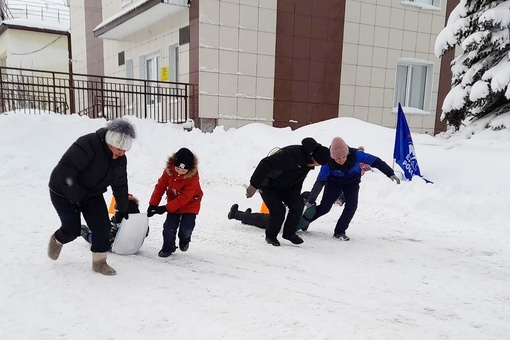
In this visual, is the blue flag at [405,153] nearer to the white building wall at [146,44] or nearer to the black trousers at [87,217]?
the black trousers at [87,217]

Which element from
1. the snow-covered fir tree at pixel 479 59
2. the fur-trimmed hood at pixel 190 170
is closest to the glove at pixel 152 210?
the fur-trimmed hood at pixel 190 170

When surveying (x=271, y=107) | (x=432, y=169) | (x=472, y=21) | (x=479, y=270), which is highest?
(x=472, y=21)

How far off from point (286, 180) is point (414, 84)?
1205cm

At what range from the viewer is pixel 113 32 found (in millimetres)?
14125

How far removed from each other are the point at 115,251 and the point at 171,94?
27.7 ft

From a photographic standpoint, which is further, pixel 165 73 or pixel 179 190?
pixel 165 73

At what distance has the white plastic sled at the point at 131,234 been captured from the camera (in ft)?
12.2

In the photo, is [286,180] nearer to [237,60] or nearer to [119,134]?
[119,134]

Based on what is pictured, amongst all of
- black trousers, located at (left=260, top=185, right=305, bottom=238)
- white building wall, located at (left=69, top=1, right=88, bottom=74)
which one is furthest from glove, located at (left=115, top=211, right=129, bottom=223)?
white building wall, located at (left=69, top=1, right=88, bottom=74)

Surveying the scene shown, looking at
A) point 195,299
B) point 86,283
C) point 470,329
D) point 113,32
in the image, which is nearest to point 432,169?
point 470,329

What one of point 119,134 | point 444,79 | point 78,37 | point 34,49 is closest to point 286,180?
point 119,134

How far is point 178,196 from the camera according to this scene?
3807 millimetres

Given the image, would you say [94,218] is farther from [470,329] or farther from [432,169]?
[432,169]

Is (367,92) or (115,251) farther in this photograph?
(367,92)
